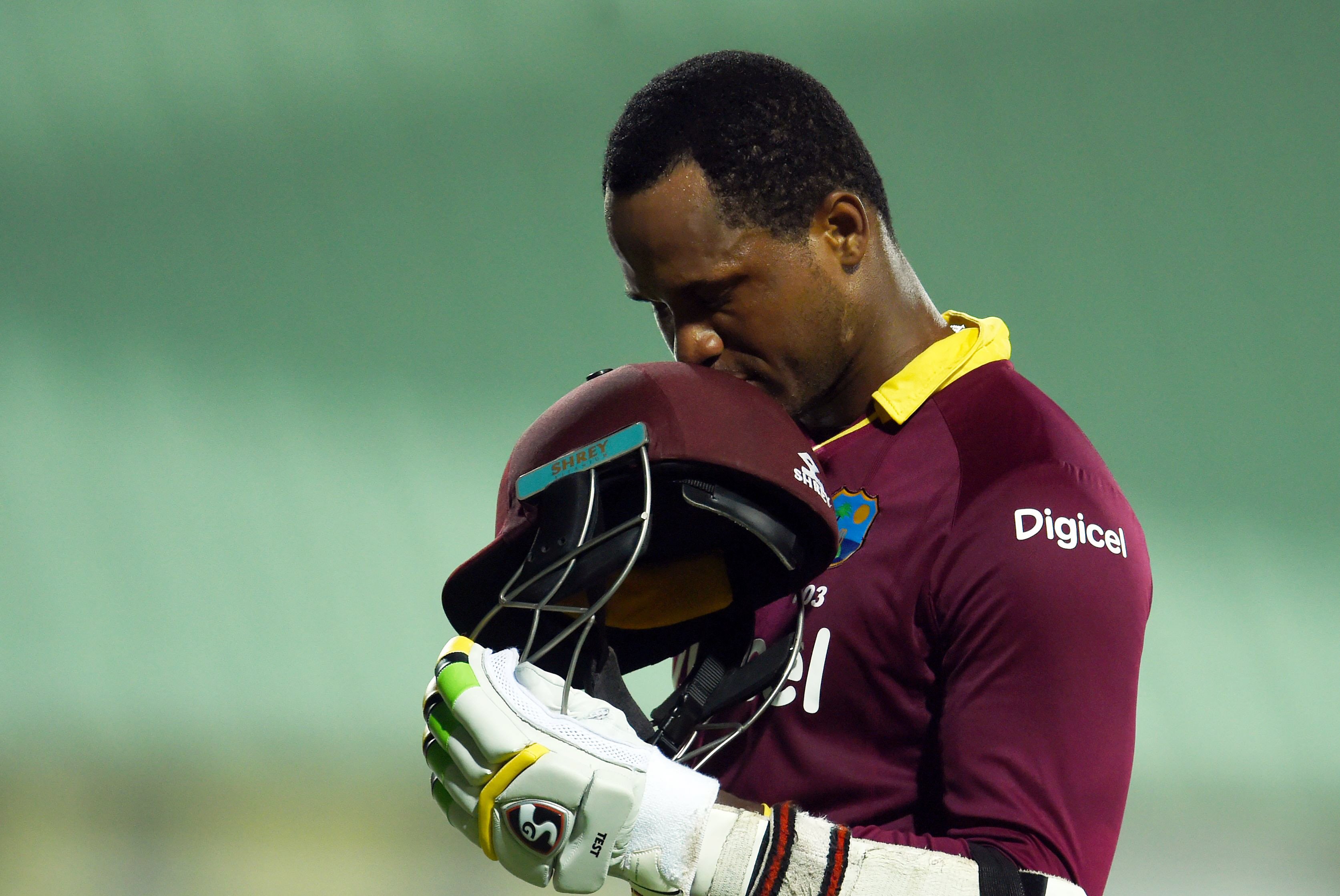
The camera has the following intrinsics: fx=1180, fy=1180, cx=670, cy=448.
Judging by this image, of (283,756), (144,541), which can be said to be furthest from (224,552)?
(283,756)

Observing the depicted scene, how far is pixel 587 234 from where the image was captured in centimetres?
306

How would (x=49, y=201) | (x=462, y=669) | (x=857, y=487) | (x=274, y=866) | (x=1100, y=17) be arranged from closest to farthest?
(x=462, y=669)
(x=857, y=487)
(x=274, y=866)
(x=49, y=201)
(x=1100, y=17)

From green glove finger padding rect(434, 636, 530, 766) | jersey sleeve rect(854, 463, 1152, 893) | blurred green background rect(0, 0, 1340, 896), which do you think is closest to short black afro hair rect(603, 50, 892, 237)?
jersey sleeve rect(854, 463, 1152, 893)

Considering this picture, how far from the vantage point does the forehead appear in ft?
3.19

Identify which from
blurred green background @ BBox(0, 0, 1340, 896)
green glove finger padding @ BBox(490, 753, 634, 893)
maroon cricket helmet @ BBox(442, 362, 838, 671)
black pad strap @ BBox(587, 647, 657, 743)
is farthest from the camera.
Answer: blurred green background @ BBox(0, 0, 1340, 896)

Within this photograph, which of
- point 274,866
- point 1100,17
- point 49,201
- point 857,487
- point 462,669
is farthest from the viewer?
point 1100,17

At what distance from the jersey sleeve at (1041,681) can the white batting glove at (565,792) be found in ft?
0.44

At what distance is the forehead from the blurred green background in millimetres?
1936

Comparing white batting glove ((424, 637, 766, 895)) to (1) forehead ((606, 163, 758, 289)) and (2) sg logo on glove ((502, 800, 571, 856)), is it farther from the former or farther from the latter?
(1) forehead ((606, 163, 758, 289))

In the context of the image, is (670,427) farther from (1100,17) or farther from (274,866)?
(1100,17)

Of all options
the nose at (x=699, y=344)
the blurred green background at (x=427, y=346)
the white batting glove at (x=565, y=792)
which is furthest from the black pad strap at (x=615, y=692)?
the blurred green background at (x=427, y=346)

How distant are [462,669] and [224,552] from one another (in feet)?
7.30

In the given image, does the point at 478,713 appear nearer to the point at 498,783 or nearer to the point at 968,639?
the point at 498,783

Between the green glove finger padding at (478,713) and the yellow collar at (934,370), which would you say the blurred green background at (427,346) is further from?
the green glove finger padding at (478,713)
